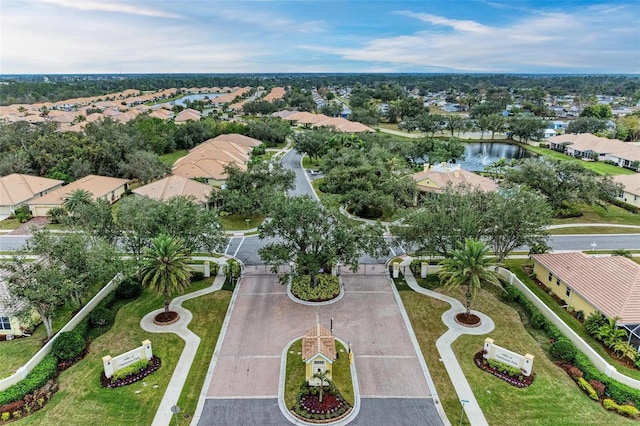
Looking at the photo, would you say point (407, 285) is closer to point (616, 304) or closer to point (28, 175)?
point (616, 304)

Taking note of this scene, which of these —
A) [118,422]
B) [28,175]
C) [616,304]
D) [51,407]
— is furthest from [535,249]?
[28,175]

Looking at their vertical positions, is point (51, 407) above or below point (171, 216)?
below

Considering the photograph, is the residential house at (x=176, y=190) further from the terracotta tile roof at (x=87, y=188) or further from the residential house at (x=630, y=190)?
the residential house at (x=630, y=190)

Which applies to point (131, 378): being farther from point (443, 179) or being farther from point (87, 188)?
point (443, 179)

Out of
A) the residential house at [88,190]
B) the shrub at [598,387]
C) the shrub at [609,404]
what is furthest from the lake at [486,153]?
the shrub at [609,404]

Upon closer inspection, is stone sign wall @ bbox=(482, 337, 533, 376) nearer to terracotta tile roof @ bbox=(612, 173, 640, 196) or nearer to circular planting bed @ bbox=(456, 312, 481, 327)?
circular planting bed @ bbox=(456, 312, 481, 327)
